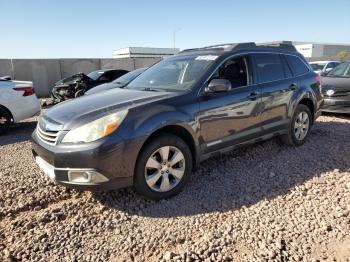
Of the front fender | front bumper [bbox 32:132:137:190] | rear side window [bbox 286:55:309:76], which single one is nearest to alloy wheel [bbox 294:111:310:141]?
the front fender

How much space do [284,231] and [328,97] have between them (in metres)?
6.10

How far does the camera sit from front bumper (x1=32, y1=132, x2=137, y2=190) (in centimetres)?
309

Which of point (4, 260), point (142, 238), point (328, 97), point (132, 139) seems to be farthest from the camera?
point (328, 97)

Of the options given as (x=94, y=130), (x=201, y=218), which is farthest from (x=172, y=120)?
(x=201, y=218)

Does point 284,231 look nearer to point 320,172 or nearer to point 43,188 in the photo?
point 320,172

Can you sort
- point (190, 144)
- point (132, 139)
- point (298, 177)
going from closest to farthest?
1. point (132, 139)
2. point (190, 144)
3. point (298, 177)

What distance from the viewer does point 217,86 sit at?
12.5ft

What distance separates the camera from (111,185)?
3215 millimetres

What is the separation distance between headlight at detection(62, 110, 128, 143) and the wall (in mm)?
15410

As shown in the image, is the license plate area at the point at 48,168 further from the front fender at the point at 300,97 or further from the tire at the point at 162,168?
the front fender at the point at 300,97

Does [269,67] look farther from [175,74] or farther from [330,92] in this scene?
[330,92]

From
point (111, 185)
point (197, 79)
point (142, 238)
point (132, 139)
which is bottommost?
point (142, 238)

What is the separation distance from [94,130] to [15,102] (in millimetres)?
5055

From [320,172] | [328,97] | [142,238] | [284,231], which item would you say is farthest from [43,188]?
[328,97]
